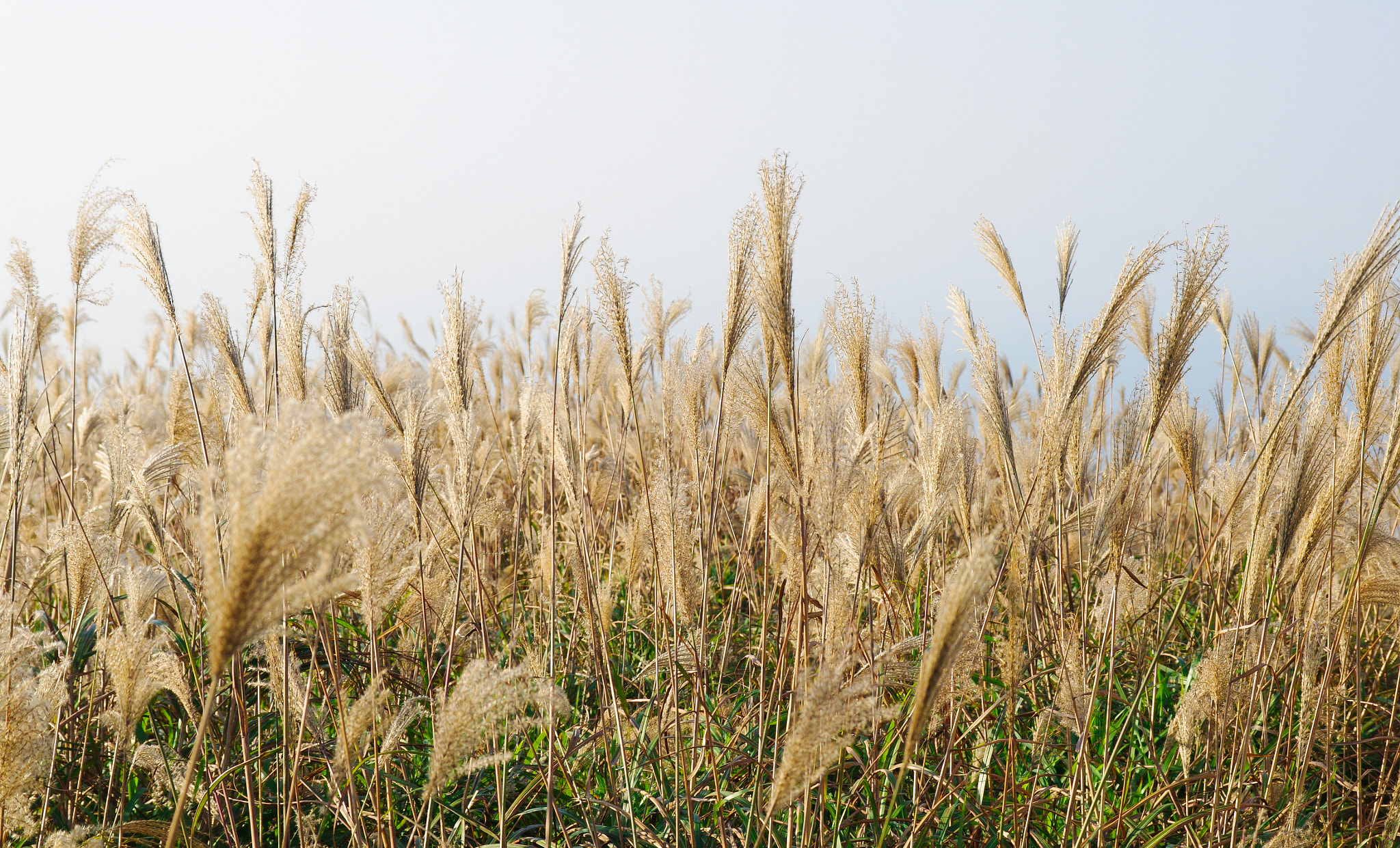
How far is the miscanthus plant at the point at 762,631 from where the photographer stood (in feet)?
5.95

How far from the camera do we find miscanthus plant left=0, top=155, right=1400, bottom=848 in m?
1.81

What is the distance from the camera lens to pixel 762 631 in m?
2.56

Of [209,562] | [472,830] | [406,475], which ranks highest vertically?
[406,475]

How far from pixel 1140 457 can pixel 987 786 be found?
3.66 ft

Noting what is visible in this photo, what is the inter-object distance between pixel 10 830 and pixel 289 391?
4.14 feet

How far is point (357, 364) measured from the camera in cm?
221

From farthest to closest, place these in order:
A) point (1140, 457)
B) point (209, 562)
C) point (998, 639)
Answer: point (998, 639), point (1140, 457), point (209, 562)

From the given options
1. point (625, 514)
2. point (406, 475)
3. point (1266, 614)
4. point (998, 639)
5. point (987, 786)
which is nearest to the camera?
point (406, 475)

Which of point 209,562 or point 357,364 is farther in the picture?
point 357,364

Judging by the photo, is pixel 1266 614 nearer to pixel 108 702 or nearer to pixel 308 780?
pixel 308 780

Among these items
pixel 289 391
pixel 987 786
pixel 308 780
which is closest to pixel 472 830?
pixel 308 780

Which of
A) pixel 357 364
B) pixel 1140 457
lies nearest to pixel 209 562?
pixel 357 364

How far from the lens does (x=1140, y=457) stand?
230 cm

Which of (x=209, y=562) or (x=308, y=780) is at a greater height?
(x=209, y=562)
